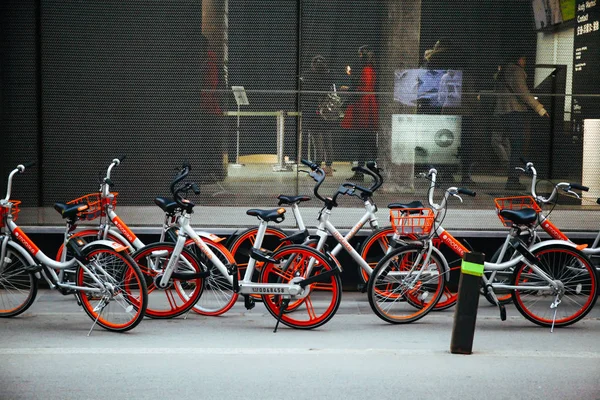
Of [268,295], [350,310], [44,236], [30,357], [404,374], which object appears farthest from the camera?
[44,236]

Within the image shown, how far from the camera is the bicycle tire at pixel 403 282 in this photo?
7098 mm

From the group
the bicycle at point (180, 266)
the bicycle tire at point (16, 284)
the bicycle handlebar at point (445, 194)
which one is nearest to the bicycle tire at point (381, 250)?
the bicycle handlebar at point (445, 194)

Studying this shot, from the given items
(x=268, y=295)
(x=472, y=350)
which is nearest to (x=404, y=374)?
(x=472, y=350)

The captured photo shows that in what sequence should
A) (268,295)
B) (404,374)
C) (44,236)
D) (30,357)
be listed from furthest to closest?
(44,236), (268,295), (30,357), (404,374)

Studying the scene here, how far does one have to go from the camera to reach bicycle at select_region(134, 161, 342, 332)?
6906 millimetres

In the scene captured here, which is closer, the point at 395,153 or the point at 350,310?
the point at 350,310

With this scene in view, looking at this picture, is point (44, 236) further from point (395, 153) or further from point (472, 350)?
point (472, 350)

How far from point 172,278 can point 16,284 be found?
1.52 meters

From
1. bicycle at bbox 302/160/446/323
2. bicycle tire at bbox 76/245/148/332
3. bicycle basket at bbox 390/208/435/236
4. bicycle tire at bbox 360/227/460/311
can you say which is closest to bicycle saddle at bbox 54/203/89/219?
bicycle tire at bbox 76/245/148/332

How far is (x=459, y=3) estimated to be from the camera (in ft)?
30.2

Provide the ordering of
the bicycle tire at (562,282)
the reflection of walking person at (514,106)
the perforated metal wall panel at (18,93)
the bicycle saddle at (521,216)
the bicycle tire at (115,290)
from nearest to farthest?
1. the bicycle tire at (115,290)
2. the bicycle tire at (562,282)
3. the bicycle saddle at (521,216)
4. the perforated metal wall panel at (18,93)
5. the reflection of walking person at (514,106)

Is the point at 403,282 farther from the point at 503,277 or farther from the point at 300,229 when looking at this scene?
the point at 300,229

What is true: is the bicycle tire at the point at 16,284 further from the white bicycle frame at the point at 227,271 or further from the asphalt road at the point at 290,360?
the white bicycle frame at the point at 227,271

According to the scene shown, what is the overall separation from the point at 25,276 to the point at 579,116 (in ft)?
21.5
